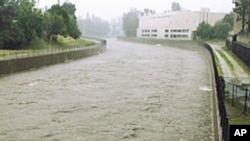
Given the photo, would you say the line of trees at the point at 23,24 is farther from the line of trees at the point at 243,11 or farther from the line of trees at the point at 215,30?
the line of trees at the point at 215,30

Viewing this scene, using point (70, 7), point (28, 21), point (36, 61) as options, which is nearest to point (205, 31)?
point (70, 7)

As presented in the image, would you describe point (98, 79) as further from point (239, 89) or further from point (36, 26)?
point (36, 26)

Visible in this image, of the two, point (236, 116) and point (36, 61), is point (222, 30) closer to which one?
point (36, 61)

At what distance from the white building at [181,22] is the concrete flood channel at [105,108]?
102 meters

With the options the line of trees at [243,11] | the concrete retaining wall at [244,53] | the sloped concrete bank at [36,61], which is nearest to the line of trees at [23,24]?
the sloped concrete bank at [36,61]

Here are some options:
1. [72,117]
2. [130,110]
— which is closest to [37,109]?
[72,117]

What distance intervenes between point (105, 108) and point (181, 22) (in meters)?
127

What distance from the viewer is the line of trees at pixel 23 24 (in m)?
57.6

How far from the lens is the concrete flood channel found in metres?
19.2

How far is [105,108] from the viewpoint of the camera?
25.0 metres

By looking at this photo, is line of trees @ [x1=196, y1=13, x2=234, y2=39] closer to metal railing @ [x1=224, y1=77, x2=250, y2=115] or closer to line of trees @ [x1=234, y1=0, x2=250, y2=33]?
line of trees @ [x1=234, y1=0, x2=250, y2=33]

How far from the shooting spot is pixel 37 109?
960 inches

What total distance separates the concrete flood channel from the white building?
336 feet

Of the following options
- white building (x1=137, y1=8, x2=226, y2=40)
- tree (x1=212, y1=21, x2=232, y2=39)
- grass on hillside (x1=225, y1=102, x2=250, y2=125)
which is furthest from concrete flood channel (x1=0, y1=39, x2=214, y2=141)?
white building (x1=137, y1=8, x2=226, y2=40)
